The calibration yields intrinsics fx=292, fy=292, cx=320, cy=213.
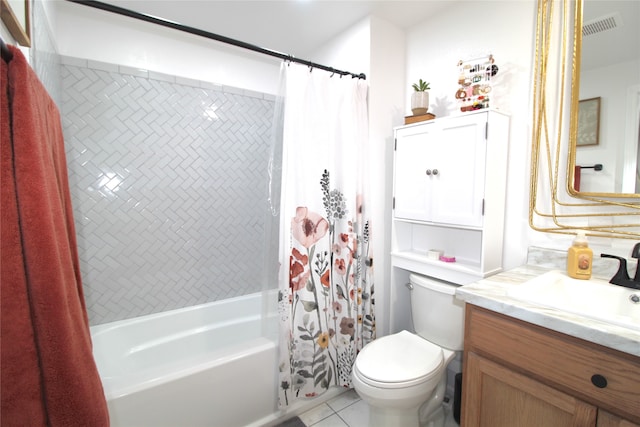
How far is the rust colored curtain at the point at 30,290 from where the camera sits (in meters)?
0.58

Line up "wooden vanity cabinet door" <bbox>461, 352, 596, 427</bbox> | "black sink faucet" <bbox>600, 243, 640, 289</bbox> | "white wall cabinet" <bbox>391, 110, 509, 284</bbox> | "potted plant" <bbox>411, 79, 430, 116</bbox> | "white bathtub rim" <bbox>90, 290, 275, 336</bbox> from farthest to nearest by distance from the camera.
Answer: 1. "white bathtub rim" <bbox>90, 290, 275, 336</bbox>
2. "potted plant" <bbox>411, 79, 430, 116</bbox>
3. "white wall cabinet" <bbox>391, 110, 509, 284</bbox>
4. "black sink faucet" <bbox>600, 243, 640, 289</bbox>
5. "wooden vanity cabinet door" <bbox>461, 352, 596, 427</bbox>

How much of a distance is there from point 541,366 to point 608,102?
1.14 meters

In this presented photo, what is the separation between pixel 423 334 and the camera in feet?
5.65

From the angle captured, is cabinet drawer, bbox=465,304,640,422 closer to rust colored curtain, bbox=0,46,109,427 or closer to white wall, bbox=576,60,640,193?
white wall, bbox=576,60,640,193

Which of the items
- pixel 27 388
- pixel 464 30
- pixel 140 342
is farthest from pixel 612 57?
pixel 140 342

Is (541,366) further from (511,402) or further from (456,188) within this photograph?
(456,188)

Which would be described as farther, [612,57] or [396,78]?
[396,78]

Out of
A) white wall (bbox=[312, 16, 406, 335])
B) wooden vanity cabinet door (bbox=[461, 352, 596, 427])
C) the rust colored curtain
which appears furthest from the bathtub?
wooden vanity cabinet door (bbox=[461, 352, 596, 427])

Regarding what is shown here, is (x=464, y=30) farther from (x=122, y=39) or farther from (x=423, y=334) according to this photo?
(x=122, y=39)

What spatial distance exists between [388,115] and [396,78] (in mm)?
271

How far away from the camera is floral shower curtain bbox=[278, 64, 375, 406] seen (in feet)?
5.36

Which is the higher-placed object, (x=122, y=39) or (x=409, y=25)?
(x=409, y=25)

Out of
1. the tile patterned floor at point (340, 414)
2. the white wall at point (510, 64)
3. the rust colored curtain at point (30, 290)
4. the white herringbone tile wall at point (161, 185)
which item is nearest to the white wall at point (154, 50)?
the white herringbone tile wall at point (161, 185)

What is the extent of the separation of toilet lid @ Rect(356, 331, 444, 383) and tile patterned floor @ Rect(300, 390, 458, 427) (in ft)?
1.65
